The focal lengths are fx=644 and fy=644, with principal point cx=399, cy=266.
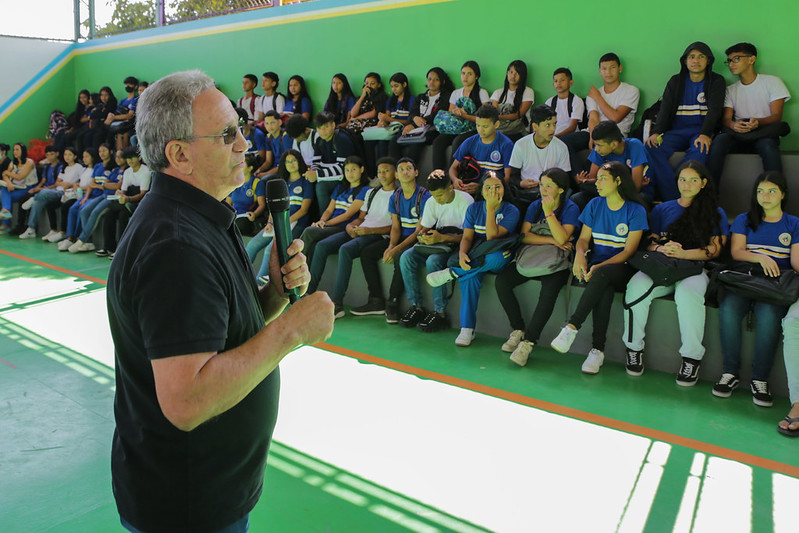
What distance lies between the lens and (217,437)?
56.5 inches

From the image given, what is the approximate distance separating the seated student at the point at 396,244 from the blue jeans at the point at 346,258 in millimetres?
92

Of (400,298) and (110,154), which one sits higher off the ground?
(110,154)

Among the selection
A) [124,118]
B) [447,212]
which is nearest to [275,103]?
[124,118]

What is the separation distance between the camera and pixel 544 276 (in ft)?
16.8

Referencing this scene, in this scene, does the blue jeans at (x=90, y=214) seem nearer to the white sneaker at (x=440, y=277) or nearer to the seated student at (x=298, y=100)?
the seated student at (x=298, y=100)

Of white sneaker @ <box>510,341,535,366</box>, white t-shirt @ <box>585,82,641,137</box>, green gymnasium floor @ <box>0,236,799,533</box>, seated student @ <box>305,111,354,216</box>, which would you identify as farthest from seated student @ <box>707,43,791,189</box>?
seated student @ <box>305,111,354,216</box>

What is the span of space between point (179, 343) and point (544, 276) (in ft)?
13.8

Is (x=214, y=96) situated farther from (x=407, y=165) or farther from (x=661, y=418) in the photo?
(x=407, y=165)

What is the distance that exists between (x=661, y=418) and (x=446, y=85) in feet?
16.4

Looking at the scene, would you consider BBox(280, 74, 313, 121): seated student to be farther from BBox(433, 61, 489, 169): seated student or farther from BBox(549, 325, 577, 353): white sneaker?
BBox(549, 325, 577, 353): white sneaker

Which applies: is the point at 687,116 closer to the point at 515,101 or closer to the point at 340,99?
the point at 515,101

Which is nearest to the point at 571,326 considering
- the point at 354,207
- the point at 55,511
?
the point at 354,207

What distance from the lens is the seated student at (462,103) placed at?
277 inches

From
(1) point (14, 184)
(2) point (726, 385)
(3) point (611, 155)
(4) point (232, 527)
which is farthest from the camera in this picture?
(1) point (14, 184)
